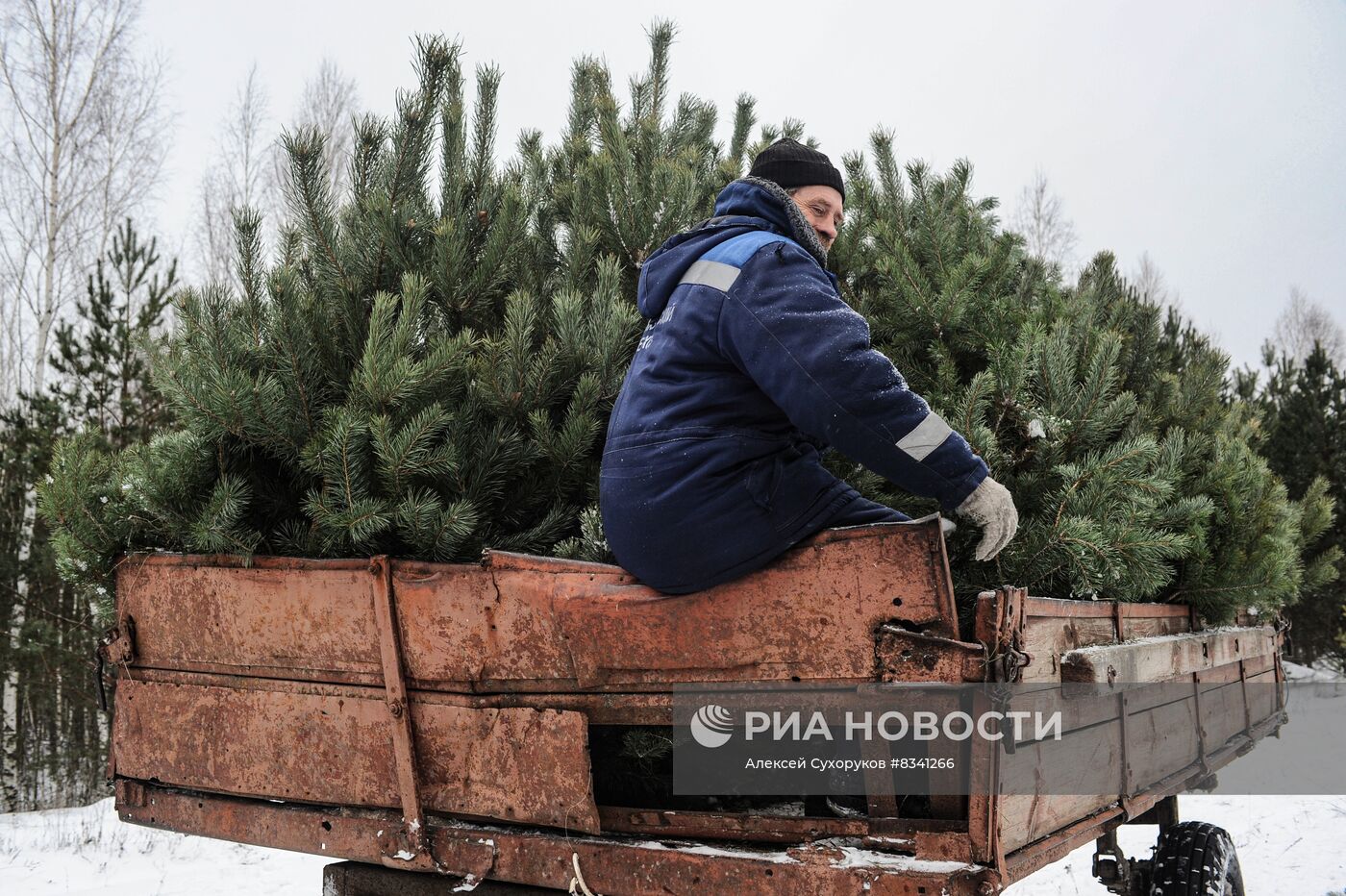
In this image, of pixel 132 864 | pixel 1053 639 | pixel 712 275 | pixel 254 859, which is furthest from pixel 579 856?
pixel 132 864

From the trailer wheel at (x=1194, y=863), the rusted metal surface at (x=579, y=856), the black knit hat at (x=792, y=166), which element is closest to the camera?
the rusted metal surface at (x=579, y=856)

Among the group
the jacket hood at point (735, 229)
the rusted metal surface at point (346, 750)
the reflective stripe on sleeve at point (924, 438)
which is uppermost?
the jacket hood at point (735, 229)

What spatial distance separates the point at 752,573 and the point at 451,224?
5.41 feet

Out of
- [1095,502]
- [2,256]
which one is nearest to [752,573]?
[1095,502]

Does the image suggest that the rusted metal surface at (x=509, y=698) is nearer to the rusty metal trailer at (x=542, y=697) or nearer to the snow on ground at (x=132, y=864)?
the rusty metal trailer at (x=542, y=697)

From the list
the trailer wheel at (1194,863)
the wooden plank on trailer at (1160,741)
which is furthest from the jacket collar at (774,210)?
the trailer wheel at (1194,863)

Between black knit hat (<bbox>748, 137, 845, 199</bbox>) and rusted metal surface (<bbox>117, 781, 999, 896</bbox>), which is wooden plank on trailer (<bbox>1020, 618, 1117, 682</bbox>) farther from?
black knit hat (<bbox>748, 137, 845, 199</bbox>)

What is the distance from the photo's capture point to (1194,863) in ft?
9.52

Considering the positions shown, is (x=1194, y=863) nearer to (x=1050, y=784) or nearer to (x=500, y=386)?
(x=1050, y=784)

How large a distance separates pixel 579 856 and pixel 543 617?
1.58 feet

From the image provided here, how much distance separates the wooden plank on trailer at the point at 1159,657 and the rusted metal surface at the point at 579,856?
0.54 meters

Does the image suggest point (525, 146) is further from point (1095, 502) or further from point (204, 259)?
point (204, 259)

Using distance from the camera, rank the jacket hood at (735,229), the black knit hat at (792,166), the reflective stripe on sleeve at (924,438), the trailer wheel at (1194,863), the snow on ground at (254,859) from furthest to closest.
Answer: the snow on ground at (254,859) < the trailer wheel at (1194,863) < the black knit hat at (792,166) < the jacket hood at (735,229) < the reflective stripe on sleeve at (924,438)

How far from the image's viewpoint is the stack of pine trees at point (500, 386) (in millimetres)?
2406
